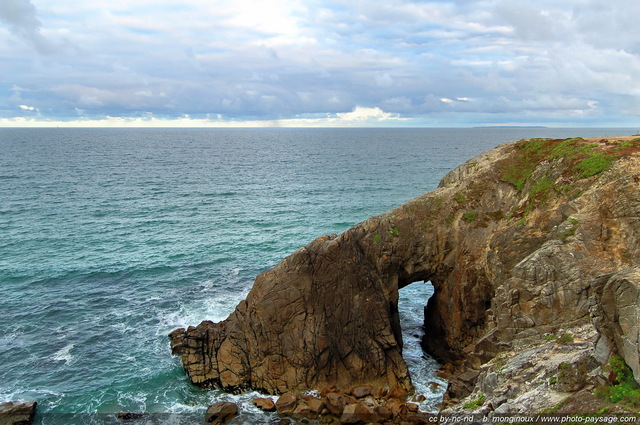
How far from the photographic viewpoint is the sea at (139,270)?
3341 cm

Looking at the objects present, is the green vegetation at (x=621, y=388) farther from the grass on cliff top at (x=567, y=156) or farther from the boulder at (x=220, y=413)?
the boulder at (x=220, y=413)

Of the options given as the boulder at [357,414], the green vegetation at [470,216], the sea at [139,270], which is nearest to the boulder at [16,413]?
the sea at [139,270]

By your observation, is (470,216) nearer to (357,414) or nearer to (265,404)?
(357,414)

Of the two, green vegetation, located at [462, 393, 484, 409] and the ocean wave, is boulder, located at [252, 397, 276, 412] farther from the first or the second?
the ocean wave

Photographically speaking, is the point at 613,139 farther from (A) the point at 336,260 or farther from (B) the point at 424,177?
(B) the point at 424,177

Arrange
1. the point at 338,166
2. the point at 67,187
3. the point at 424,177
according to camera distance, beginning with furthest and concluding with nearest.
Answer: the point at 338,166 < the point at 424,177 < the point at 67,187

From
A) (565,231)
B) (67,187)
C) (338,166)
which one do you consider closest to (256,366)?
(565,231)

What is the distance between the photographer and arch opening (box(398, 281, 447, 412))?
3203 cm

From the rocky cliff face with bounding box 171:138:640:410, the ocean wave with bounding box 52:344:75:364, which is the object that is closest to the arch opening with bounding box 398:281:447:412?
the rocky cliff face with bounding box 171:138:640:410

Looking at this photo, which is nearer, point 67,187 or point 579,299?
point 579,299

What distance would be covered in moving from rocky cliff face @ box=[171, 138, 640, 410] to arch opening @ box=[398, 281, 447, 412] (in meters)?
1.16

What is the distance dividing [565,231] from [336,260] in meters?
15.1

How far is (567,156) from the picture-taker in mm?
Answer: 33812

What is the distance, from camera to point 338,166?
138 meters
